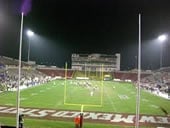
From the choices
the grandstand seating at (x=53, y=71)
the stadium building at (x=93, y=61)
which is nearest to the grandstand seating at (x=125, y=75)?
the stadium building at (x=93, y=61)

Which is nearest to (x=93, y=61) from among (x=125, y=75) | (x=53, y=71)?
(x=125, y=75)

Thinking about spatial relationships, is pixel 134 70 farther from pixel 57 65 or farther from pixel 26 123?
pixel 26 123

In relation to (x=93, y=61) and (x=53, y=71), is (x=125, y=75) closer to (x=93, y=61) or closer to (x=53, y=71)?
(x=93, y=61)

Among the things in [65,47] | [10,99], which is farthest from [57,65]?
[10,99]

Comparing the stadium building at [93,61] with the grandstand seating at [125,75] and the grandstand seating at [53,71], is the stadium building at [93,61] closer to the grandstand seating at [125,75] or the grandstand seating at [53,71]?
the grandstand seating at [125,75]

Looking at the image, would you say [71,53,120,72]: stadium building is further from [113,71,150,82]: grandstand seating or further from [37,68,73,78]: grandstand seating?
[37,68,73,78]: grandstand seating

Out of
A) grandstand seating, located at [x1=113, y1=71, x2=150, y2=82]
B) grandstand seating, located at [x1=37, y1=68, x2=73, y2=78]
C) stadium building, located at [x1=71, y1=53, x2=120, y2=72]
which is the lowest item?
grandstand seating, located at [x1=113, y1=71, x2=150, y2=82]

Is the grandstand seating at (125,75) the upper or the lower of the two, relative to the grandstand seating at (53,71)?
lower

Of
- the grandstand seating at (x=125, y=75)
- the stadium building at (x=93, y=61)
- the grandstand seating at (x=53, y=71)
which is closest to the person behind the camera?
the stadium building at (x=93, y=61)

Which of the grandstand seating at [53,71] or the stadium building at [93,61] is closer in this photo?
the stadium building at [93,61]

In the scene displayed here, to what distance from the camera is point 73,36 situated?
71.6m

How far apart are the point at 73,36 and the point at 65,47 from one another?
5.41 meters

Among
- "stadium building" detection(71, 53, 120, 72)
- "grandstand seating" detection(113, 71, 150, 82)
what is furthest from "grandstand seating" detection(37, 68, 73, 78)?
"grandstand seating" detection(113, 71, 150, 82)

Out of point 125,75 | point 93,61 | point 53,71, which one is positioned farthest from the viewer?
point 53,71
